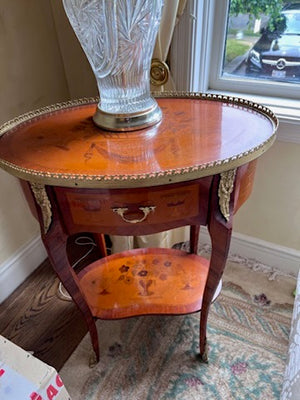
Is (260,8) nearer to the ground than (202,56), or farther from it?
farther from it

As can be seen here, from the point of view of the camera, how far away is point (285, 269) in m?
1.37

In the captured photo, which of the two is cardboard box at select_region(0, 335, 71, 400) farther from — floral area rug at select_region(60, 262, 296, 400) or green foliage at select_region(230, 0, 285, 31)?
green foliage at select_region(230, 0, 285, 31)

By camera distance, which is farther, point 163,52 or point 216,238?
point 163,52

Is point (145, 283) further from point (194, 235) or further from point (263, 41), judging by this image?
point (263, 41)

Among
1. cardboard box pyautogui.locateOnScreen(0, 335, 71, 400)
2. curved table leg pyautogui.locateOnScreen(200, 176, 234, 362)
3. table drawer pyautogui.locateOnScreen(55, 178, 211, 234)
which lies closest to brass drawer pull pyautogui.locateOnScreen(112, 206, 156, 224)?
table drawer pyautogui.locateOnScreen(55, 178, 211, 234)

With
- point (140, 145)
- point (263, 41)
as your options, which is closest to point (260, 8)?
point (263, 41)

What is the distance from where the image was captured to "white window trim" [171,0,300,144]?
104 centimetres

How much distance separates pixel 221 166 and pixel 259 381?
762 mm

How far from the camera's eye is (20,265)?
138cm

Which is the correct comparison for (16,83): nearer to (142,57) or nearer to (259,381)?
(142,57)

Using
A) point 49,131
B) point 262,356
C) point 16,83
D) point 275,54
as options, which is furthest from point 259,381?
point 16,83

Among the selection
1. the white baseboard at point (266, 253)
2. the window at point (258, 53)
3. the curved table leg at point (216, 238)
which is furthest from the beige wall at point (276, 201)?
the curved table leg at point (216, 238)

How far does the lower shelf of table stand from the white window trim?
58 cm

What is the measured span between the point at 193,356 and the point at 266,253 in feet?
1.79
